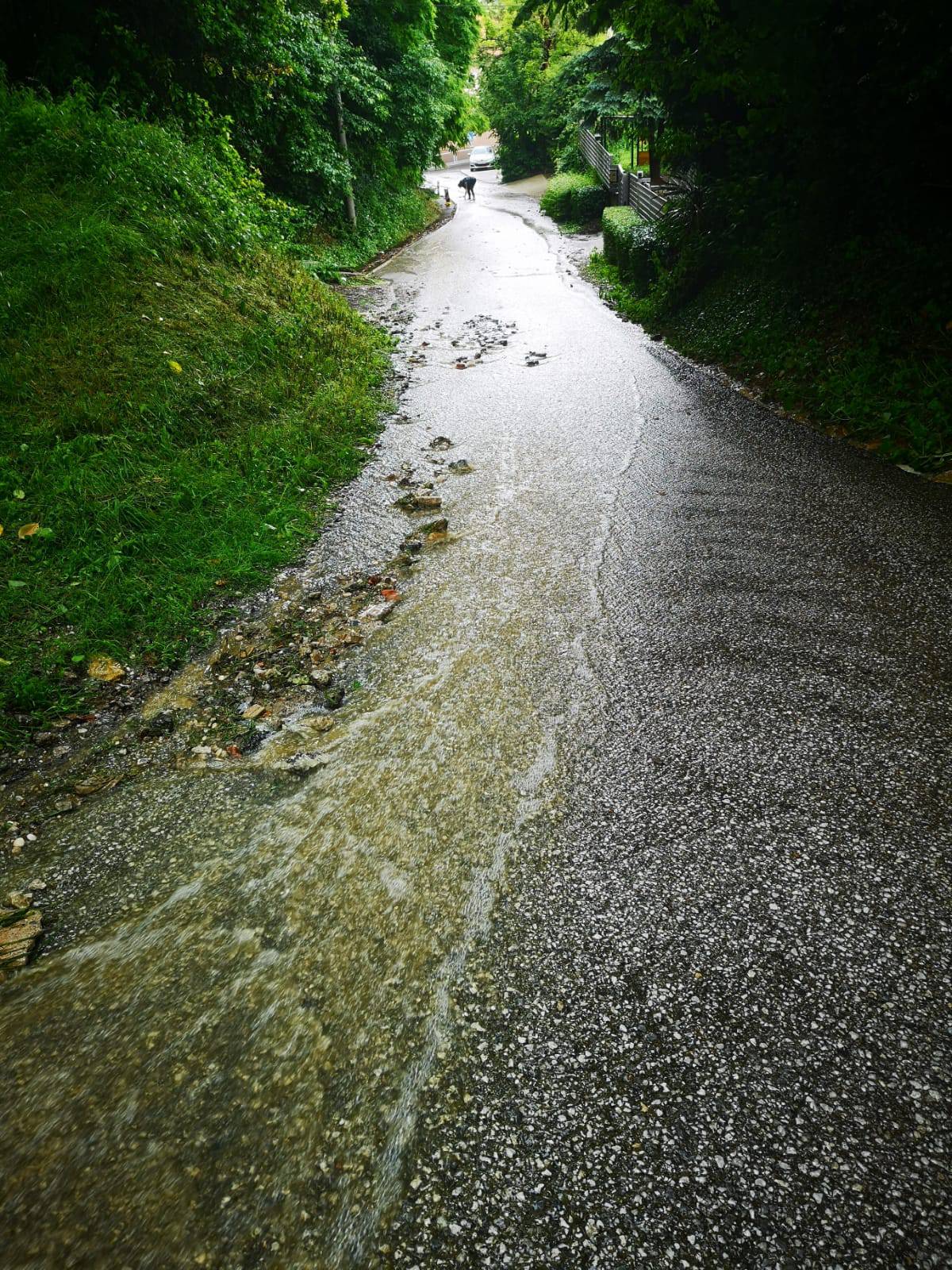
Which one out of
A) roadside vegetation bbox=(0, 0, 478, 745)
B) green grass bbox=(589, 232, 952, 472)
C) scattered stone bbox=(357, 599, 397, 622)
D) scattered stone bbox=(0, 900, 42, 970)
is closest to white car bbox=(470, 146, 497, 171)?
roadside vegetation bbox=(0, 0, 478, 745)

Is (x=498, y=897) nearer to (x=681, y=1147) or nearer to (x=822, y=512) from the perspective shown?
(x=681, y=1147)

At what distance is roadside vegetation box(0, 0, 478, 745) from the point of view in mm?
Result: 3650

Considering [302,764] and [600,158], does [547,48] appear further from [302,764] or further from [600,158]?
[302,764]

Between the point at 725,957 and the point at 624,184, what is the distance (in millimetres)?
18073

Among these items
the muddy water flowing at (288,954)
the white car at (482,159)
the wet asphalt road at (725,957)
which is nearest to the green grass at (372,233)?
the muddy water flowing at (288,954)

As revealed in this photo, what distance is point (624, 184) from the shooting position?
15.5 meters

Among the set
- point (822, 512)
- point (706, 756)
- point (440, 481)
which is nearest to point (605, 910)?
point (706, 756)

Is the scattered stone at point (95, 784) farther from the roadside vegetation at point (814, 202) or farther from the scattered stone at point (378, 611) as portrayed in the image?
the roadside vegetation at point (814, 202)

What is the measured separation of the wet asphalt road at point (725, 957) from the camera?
1.47 meters

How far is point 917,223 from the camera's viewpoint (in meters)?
5.84

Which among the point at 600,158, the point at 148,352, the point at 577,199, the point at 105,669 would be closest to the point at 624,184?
the point at 577,199

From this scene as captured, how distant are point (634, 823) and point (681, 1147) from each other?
101cm

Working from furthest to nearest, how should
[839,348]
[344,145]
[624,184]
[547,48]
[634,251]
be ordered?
[547,48] → [624,184] → [344,145] → [634,251] → [839,348]

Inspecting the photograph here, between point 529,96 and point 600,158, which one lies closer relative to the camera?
point 600,158
